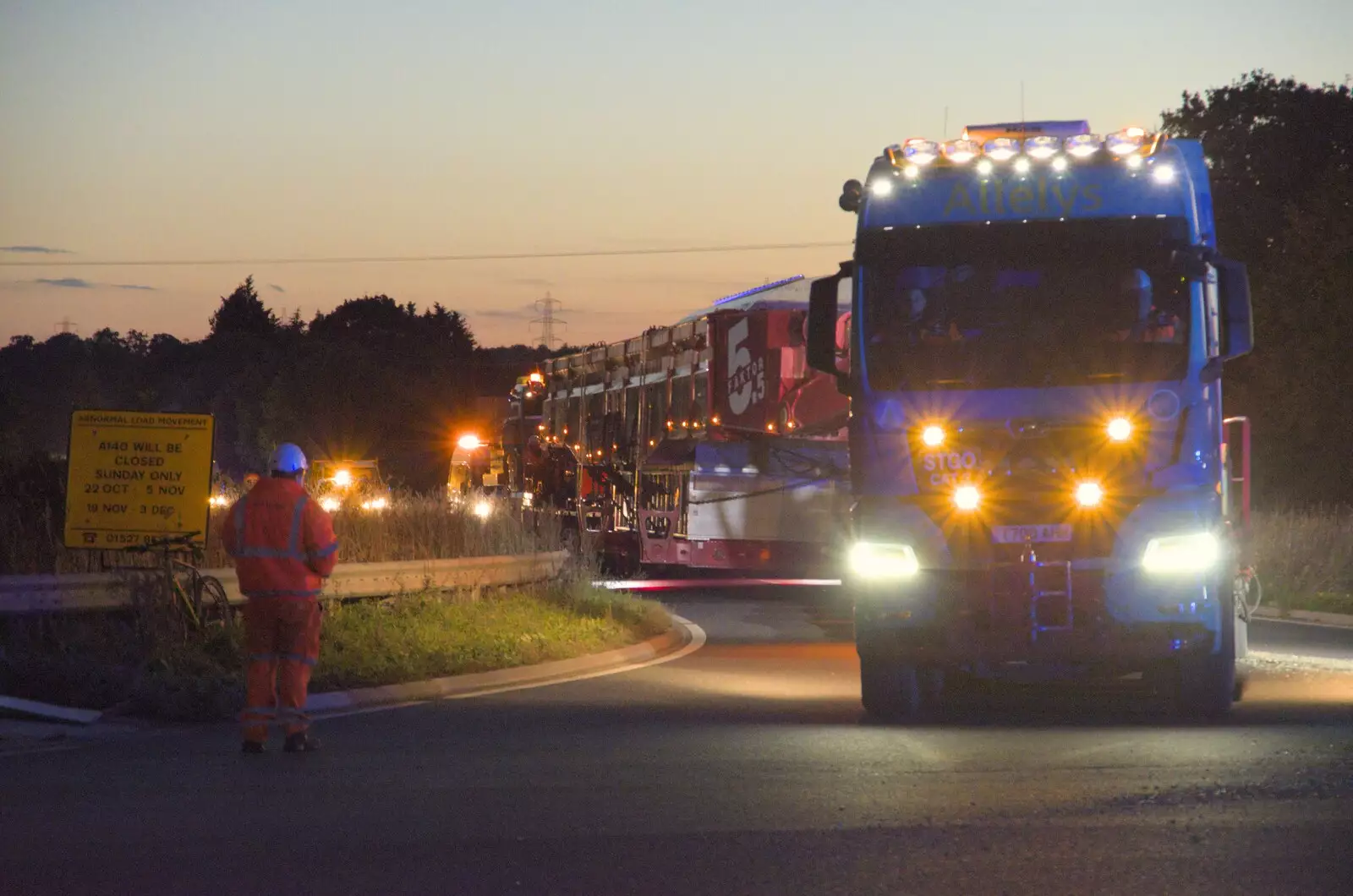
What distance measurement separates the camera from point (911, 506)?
12086 mm

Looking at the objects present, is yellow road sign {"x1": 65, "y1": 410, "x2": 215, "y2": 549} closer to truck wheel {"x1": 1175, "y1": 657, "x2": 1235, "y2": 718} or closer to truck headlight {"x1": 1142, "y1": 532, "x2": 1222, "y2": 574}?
truck headlight {"x1": 1142, "y1": 532, "x2": 1222, "y2": 574}

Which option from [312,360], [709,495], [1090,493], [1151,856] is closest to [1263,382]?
[709,495]

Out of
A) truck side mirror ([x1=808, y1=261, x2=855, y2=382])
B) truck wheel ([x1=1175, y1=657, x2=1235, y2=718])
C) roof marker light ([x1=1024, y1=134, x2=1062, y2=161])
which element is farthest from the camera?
Result: roof marker light ([x1=1024, y1=134, x2=1062, y2=161])

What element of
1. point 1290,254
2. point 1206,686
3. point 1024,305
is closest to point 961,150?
point 1024,305

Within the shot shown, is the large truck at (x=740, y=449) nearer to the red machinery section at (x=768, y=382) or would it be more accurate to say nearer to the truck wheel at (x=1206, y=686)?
the red machinery section at (x=768, y=382)

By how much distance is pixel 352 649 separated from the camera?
15.7m

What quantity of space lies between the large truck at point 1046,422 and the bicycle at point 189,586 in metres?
5.60

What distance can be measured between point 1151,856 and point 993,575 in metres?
4.61

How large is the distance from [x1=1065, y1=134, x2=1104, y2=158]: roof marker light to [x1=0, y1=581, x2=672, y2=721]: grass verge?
258 inches

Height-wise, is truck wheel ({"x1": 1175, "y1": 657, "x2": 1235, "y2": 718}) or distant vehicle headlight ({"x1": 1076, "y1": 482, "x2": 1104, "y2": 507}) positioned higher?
distant vehicle headlight ({"x1": 1076, "y1": 482, "x2": 1104, "y2": 507})

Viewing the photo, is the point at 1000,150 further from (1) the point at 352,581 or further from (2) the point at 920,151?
(1) the point at 352,581

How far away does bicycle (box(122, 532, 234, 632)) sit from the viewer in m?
15.1

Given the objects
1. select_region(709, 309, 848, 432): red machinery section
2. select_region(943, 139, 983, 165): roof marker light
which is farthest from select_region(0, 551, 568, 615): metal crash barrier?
select_region(943, 139, 983, 165): roof marker light

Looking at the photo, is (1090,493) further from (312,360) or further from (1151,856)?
(312,360)
